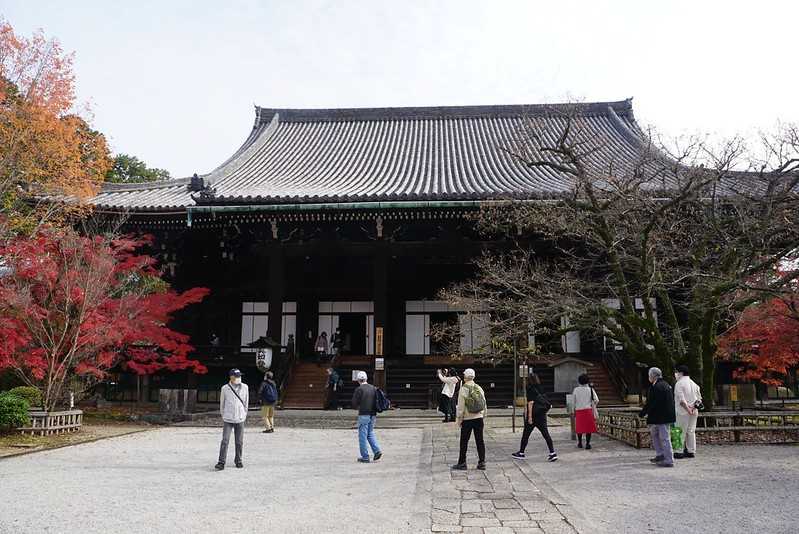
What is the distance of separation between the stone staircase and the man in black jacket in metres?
10.3

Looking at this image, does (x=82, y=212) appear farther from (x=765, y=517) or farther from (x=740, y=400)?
(x=740, y=400)

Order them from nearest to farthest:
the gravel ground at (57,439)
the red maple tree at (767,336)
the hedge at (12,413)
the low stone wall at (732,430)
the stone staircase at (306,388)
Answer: the gravel ground at (57,439) → the low stone wall at (732,430) → the hedge at (12,413) → the red maple tree at (767,336) → the stone staircase at (306,388)

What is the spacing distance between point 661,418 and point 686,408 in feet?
3.13

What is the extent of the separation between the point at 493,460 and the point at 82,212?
1425 cm

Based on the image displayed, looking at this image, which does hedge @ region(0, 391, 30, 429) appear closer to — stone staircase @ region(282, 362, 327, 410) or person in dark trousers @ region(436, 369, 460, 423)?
stone staircase @ region(282, 362, 327, 410)

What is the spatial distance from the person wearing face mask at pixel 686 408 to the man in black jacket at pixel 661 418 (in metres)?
0.64

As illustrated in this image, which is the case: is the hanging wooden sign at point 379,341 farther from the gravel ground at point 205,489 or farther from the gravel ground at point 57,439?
the gravel ground at point 57,439

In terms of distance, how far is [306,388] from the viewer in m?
17.5

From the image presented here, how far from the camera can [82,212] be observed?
1712cm

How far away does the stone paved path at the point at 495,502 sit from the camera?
17.6ft

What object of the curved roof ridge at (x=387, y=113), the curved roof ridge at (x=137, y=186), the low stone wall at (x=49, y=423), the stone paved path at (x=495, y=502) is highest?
the curved roof ridge at (x=387, y=113)

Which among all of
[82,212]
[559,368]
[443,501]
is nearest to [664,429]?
[443,501]

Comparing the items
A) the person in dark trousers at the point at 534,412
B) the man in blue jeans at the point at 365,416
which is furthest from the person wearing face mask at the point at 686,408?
the man in blue jeans at the point at 365,416

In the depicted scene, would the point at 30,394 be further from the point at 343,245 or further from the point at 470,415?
the point at 470,415
